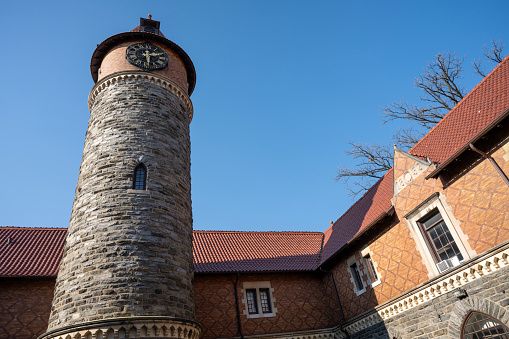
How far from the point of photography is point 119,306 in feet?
24.7

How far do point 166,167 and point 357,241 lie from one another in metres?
7.56

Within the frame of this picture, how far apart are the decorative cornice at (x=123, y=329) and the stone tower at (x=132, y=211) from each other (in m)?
0.02

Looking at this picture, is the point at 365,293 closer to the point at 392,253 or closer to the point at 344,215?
the point at 392,253

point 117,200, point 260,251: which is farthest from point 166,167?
point 260,251

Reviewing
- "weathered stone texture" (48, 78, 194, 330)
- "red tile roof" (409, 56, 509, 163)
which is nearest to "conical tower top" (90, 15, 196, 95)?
"weathered stone texture" (48, 78, 194, 330)

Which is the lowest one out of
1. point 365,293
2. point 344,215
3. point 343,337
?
point 343,337

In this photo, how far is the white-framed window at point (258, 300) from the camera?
13.4 m

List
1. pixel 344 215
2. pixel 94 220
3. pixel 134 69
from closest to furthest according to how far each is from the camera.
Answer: pixel 94 220, pixel 134 69, pixel 344 215

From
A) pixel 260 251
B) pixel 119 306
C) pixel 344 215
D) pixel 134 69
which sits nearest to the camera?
pixel 119 306

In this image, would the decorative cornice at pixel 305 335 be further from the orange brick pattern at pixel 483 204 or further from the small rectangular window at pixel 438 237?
the orange brick pattern at pixel 483 204

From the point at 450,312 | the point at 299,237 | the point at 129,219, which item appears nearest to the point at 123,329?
the point at 129,219

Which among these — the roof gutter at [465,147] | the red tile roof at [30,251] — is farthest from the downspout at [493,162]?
the red tile roof at [30,251]

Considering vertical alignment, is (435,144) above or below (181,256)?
above

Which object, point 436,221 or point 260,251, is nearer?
point 436,221
